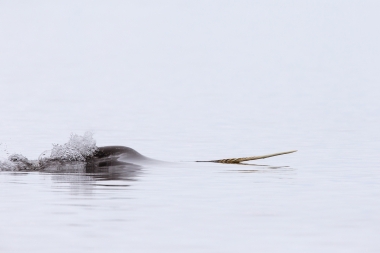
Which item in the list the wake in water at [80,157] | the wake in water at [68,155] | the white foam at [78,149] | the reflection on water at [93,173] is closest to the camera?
the reflection on water at [93,173]

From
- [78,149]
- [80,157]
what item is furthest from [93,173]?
[78,149]

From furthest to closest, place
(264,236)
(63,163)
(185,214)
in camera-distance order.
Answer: (63,163)
(185,214)
(264,236)

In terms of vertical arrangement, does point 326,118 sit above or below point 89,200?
above

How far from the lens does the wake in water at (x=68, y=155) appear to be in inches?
1121

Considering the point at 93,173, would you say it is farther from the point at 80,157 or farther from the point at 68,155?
the point at 68,155

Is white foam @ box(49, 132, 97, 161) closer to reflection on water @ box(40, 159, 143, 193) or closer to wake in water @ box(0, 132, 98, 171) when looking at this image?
wake in water @ box(0, 132, 98, 171)

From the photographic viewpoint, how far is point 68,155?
2903 cm

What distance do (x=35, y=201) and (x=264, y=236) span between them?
17.6 feet

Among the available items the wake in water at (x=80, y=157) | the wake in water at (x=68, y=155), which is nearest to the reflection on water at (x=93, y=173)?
the wake in water at (x=80, y=157)

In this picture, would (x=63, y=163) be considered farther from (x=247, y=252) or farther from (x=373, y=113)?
(x=373, y=113)

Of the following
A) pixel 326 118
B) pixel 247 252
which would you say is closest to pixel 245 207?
pixel 247 252

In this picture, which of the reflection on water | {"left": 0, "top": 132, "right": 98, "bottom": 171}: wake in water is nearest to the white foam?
{"left": 0, "top": 132, "right": 98, "bottom": 171}: wake in water

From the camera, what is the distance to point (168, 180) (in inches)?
1008

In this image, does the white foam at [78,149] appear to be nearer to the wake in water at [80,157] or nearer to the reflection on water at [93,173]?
the wake in water at [80,157]
